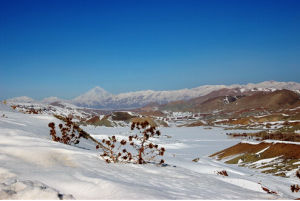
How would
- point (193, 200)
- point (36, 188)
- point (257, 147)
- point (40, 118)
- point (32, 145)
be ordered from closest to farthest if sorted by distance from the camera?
point (36, 188)
point (193, 200)
point (32, 145)
point (40, 118)
point (257, 147)

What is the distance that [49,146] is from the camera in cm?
749

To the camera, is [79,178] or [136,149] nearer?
[79,178]

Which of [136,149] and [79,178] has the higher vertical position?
[136,149]

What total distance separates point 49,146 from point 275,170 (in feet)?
46.5

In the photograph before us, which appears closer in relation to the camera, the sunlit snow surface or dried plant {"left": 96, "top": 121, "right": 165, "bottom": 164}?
the sunlit snow surface

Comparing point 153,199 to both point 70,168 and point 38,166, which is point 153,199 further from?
point 38,166

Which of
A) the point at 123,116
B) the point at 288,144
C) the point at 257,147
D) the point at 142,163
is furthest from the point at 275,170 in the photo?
the point at 123,116

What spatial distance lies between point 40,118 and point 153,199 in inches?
371

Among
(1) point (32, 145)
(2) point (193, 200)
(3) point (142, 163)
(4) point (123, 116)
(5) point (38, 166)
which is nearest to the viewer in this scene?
(2) point (193, 200)

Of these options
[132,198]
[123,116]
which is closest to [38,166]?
[132,198]

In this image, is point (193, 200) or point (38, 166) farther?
point (38, 166)

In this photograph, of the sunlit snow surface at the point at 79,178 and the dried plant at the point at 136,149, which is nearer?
the sunlit snow surface at the point at 79,178

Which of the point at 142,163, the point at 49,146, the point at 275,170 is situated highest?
the point at 49,146

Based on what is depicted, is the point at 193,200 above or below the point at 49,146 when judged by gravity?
below
